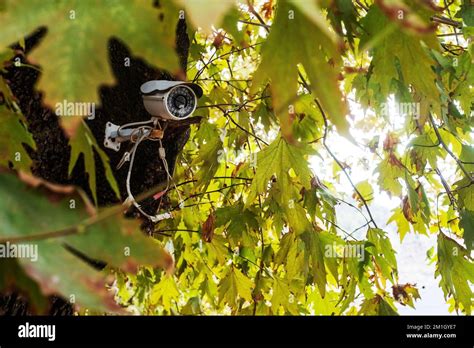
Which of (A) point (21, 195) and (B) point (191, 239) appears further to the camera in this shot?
(B) point (191, 239)

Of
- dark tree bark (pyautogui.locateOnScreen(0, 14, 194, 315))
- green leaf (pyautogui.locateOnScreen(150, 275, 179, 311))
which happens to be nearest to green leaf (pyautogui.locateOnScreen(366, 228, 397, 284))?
dark tree bark (pyautogui.locateOnScreen(0, 14, 194, 315))

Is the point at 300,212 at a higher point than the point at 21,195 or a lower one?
higher

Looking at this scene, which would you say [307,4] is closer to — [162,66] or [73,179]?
[162,66]

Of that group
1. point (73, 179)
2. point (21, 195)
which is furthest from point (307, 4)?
point (73, 179)

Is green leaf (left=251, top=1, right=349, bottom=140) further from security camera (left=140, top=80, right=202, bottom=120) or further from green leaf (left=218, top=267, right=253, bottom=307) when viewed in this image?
green leaf (left=218, top=267, right=253, bottom=307)

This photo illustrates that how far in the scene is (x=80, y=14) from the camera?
341 mm

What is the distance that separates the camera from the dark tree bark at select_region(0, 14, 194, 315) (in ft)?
3.07

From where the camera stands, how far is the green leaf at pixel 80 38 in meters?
0.32

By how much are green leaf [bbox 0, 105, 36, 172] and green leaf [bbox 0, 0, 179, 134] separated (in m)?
0.39

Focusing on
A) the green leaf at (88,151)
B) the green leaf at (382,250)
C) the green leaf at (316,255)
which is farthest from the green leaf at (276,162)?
the green leaf at (88,151)

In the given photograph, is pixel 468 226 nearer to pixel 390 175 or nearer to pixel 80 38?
pixel 390 175
